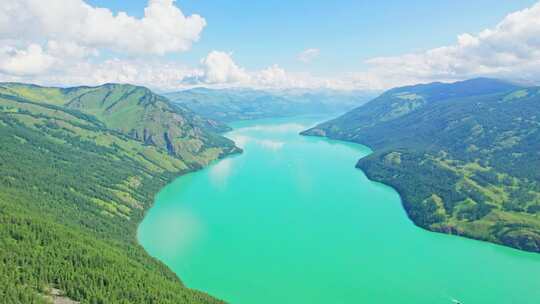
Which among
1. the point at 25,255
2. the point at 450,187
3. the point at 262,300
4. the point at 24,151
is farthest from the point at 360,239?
the point at 24,151

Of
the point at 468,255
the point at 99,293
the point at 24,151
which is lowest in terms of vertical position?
the point at 468,255

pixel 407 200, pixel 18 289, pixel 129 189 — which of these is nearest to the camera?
pixel 18 289

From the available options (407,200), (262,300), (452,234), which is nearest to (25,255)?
(262,300)

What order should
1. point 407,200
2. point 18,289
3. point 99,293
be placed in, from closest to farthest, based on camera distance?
point 18,289 < point 99,293 < point 407,200

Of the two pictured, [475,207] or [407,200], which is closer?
[475,207]

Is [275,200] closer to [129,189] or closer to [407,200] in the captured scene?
[407,200]

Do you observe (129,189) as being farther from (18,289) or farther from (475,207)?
(475,207)

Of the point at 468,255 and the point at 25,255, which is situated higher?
the point at 25,255
